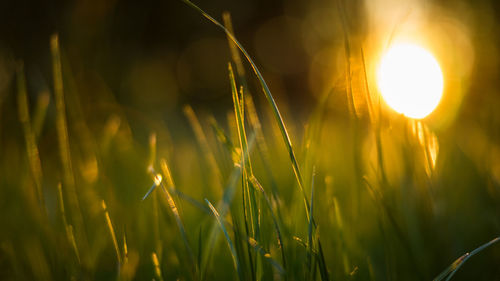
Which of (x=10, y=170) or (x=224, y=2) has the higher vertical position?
(x=224, y=2)

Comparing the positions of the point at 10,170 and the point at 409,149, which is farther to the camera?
the point at 10,170

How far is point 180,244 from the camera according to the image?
535 mm

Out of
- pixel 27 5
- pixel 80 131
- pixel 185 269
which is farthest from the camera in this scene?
pixel 27 5

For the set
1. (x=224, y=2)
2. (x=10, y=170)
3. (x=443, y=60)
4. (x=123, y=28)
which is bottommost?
(x=10, y=170)

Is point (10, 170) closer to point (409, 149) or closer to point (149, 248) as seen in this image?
point (149, 248)

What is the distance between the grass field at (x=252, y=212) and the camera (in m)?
0.36

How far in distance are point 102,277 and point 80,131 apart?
0.25 m

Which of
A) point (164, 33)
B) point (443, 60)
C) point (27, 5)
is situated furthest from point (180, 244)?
point (164, 33)

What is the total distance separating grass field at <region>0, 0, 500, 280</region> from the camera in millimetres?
361

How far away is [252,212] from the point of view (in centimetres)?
35

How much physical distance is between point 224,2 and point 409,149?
3.62 metres

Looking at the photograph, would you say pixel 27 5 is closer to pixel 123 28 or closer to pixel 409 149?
pixel 123 28

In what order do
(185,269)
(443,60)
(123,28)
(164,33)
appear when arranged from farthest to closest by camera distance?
(164,33) → (123,28) → (443,60) → (185,269)

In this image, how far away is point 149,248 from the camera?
21.7 inches
